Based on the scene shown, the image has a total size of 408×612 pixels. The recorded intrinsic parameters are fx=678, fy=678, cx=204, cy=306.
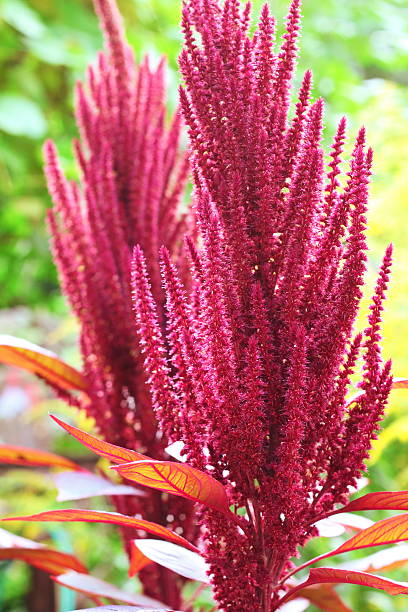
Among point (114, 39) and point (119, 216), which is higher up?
point (114, 39)

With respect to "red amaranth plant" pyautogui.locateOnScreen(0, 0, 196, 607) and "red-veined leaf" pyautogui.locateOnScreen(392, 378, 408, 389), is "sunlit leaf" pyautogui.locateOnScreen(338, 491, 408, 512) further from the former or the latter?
"red amaranth plant" pyautogui.locateOnScreen(0, 0, 196, 607)

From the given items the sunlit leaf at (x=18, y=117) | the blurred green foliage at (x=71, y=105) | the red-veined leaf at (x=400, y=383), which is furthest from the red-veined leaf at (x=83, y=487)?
the sunlit leaf at (x=18, y=117)

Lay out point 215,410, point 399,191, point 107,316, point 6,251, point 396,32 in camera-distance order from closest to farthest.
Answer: point 215,410, point 107,316, point 399,191, point 396,32, point 6,251

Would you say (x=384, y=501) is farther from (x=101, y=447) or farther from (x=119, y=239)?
(x=119, y=239)

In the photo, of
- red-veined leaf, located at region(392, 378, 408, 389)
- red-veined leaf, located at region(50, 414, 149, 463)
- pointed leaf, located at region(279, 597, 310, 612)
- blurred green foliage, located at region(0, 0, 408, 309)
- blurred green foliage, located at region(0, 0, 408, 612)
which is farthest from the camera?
blurred green foliage, located at region(0, 0, 408, 309)

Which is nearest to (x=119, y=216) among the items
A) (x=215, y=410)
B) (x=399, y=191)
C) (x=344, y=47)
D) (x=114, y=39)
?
(x=114, y=39)

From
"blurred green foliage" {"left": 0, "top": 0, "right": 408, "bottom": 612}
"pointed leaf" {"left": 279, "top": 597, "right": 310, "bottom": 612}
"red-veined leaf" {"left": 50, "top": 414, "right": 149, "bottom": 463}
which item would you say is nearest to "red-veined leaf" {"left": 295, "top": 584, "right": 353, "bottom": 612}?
"pointed leaf" {"left": 279, "top": 597, "right": 310, "bottom": 612}

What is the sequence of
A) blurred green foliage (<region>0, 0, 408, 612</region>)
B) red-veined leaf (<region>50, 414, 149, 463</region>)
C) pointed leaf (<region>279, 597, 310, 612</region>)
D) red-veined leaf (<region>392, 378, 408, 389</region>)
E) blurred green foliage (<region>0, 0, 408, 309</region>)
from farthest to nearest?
blurred green foliage (<region>0, 0, 408, 309</region>) < blurred green foliage (<region>0, 0, 408, 612</region>) < pointed leaf (<region>279, 597, 310, 612</region>) < red-veined leaf (<region>392, 378, 408, 389</region>) < red-veined leaf (<region>50, 414, 149, 463</region>)

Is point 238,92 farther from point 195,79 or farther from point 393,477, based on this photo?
point 393,477
